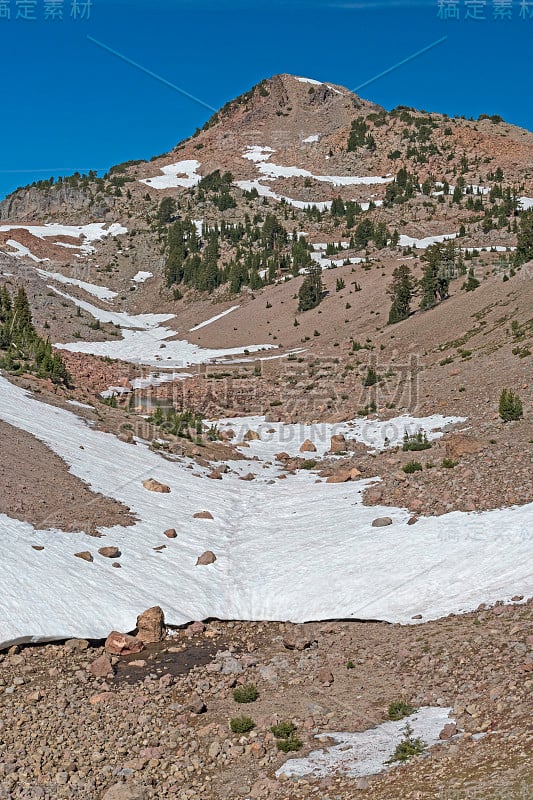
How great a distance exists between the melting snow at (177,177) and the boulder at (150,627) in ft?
356

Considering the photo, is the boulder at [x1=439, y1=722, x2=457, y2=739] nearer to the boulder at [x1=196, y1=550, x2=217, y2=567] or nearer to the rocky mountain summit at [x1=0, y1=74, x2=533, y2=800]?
the rocky mountain summit at [x1=0, y1=74, x2=533, y2=800]

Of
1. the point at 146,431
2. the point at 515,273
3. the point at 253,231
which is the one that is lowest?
the point at 146,431

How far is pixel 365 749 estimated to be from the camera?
7.69m

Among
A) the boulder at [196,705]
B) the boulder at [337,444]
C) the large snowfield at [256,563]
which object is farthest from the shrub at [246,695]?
the boulder at [337,444]

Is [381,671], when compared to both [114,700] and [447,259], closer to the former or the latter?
[114,700]

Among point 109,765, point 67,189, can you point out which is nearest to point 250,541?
point 109,765

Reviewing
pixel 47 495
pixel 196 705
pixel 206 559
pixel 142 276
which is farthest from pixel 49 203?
pixel 196 705

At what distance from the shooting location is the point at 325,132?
4737 inches

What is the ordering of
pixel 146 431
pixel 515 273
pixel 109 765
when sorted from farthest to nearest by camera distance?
1. pixel 515 273
2. pixel 146 431
3. pixel 109 765

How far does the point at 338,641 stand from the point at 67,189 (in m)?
121

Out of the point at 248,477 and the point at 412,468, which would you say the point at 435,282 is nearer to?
the point at 248,477

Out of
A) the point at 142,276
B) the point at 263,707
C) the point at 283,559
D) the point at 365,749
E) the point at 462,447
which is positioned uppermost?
the point at 142,276

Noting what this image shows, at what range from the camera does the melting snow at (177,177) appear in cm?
11556

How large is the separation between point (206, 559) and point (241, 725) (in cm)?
616
